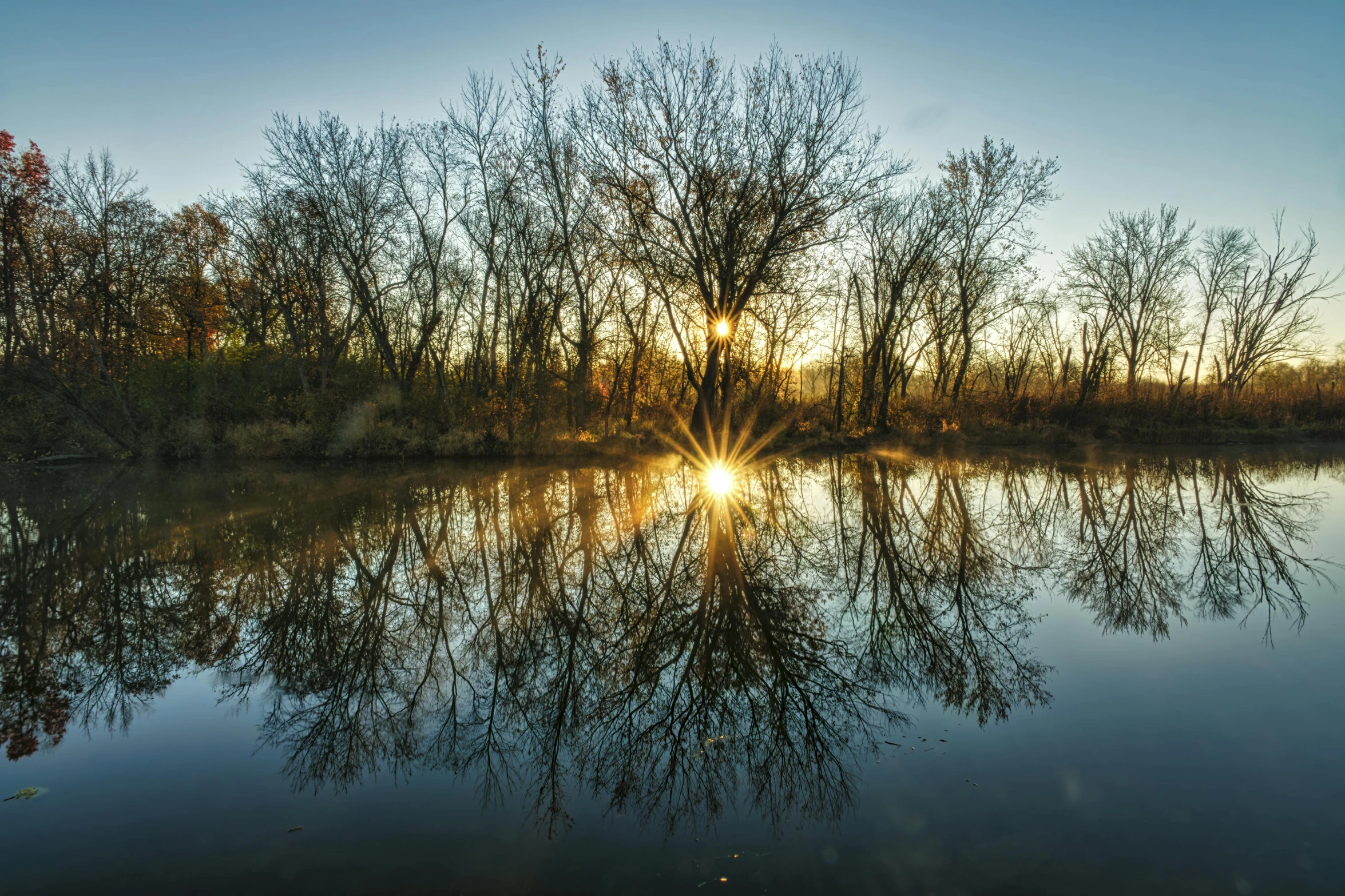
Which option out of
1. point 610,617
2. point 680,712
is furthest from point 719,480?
point 680,712

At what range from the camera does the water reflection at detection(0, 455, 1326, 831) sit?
12.1ft

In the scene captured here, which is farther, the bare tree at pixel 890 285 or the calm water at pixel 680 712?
the bare tree at pixel 890 285

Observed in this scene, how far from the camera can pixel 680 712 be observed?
4012 millimetres

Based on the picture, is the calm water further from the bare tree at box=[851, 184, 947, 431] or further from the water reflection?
the bare tree at box=[851, 184, 947, 431]

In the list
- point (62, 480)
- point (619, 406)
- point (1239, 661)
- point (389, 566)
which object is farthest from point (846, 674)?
point (619, 406)

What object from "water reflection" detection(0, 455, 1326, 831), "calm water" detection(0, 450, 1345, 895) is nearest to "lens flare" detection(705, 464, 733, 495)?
"water reflection" detection(0, 455, 1326, 831)

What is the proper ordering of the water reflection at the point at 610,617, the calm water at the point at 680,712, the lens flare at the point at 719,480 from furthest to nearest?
the lens flare at the point at 719,480, the water reflection at the point at 610,617, the calm water at the point at 680,712

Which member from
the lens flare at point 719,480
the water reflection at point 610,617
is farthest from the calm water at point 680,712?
the lens flare at point 719,480

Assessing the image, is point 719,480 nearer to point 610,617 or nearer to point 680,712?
point 610,617

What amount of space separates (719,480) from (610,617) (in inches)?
389

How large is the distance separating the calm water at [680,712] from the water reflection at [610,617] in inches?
1.4

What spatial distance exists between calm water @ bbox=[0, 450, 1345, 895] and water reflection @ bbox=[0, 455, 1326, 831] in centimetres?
3

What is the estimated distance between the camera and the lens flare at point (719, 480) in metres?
13.6

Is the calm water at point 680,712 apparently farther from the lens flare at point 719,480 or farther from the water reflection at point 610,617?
the lens flare at point 719,480
